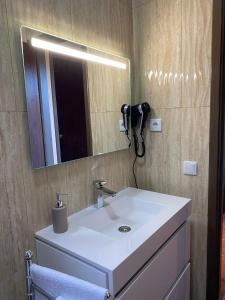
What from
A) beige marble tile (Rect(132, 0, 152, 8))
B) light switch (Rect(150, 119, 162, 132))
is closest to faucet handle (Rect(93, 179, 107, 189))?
light switch (Rect(150, 119, 162, 132))

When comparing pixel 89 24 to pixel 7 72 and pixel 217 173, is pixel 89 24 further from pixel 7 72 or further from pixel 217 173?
pixel 217 173

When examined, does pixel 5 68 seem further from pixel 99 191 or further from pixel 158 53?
pixel 158 53

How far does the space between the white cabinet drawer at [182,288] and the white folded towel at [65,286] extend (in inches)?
28.6

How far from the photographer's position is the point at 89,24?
51.4 inches

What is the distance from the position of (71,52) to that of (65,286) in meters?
1.07

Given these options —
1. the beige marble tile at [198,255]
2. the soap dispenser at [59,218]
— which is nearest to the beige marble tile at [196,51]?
the beige marble tile at [198,255]

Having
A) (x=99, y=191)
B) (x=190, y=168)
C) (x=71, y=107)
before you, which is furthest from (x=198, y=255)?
(x=71, y=107)

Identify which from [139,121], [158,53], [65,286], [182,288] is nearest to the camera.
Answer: [65,286]

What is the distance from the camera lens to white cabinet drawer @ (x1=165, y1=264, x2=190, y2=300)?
1308 millimetres

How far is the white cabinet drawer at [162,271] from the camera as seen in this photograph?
0.97 metres

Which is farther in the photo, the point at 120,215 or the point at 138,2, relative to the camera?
the point at 138,2

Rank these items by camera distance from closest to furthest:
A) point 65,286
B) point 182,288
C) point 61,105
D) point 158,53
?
point 65,286 → point 61,105 → point 182,288 → point 158,53

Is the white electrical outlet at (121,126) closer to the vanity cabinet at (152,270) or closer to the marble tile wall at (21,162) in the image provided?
the marble tile wall at (21,162)

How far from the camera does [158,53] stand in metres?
1.54
